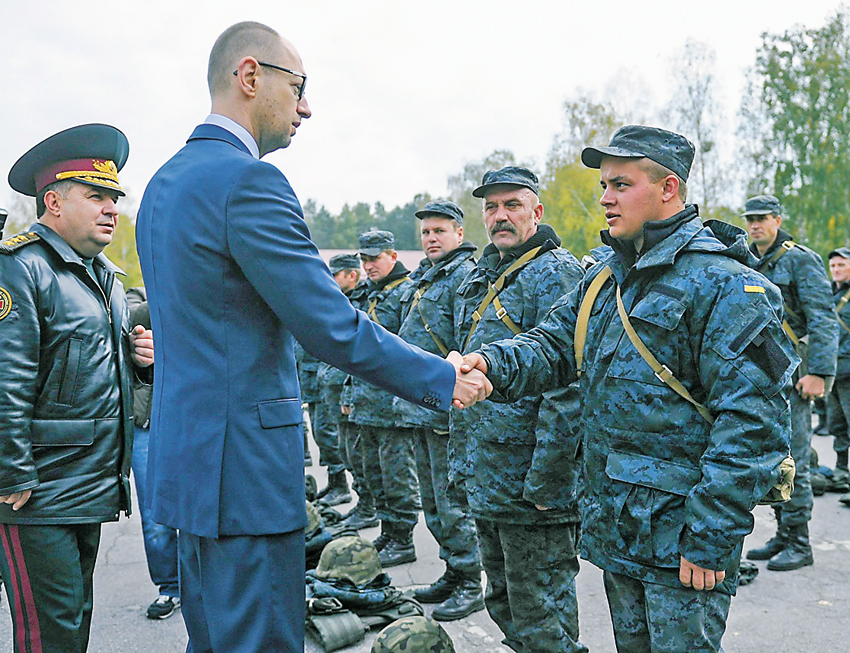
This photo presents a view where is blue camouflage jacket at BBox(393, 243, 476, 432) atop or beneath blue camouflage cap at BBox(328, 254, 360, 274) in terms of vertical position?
beneath

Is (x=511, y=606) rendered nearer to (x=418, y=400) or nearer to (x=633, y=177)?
(x=418, y=400)

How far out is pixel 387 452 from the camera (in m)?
5.93

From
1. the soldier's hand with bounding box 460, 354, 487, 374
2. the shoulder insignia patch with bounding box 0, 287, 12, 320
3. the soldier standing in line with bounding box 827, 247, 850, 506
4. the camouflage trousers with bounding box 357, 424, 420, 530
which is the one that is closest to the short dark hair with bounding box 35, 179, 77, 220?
the shoulder insignia patch with bounding box 0, 287, 12, 320

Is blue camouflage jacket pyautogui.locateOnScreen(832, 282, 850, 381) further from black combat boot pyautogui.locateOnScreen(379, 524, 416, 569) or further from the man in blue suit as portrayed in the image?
the man in blue suit

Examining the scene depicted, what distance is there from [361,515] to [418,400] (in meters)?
4.83

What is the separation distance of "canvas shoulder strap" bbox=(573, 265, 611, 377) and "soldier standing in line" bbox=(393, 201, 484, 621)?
61.1 inches

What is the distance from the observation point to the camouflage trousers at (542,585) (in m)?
3.26

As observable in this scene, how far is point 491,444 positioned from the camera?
3.47 meters

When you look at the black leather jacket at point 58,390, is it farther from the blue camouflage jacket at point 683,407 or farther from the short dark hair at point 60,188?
the blue camouflage jacket at point 683,407

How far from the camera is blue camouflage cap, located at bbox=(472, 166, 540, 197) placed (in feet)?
12.7

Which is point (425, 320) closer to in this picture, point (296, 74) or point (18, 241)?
point (18, 241)

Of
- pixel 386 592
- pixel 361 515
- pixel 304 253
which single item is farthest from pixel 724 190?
pixel 304 253

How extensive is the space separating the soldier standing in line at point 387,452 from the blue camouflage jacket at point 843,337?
4.33 metres

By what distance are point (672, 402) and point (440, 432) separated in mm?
2607
